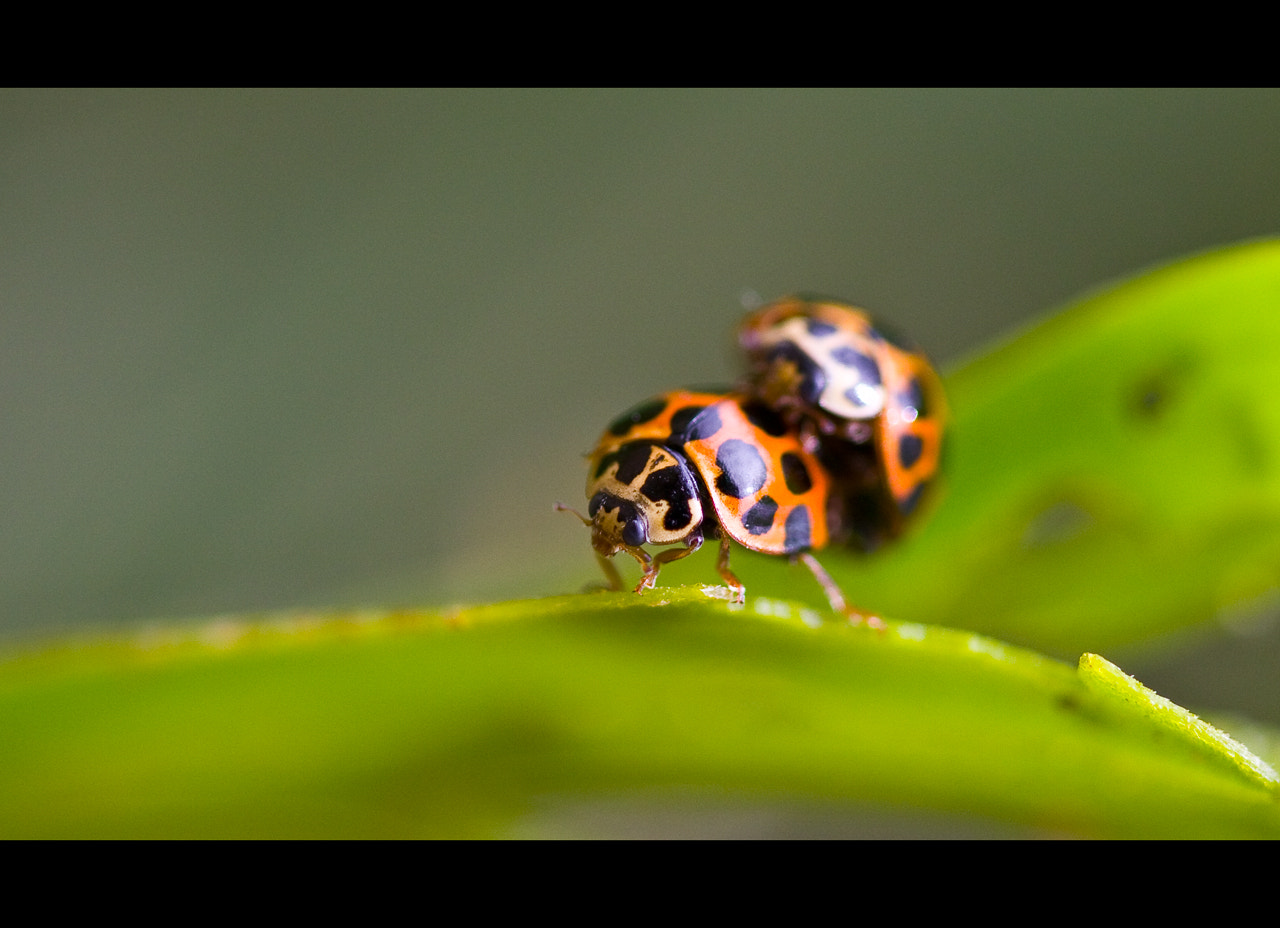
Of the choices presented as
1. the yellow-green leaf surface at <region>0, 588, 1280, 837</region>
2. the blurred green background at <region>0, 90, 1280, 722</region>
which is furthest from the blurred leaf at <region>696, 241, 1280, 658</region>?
the blurred green background at <region>0, 90, 1280, 722</region>

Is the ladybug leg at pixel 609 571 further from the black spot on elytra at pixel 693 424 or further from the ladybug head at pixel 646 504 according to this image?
the black spot on elytra at pixel 693 424

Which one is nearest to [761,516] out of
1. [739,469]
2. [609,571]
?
[739,469]

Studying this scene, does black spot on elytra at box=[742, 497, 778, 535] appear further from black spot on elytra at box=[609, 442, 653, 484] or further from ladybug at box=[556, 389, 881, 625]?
black spot on elytra at box=[609, 442, 653, 484]

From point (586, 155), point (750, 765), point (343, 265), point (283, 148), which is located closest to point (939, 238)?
point (586, 155)

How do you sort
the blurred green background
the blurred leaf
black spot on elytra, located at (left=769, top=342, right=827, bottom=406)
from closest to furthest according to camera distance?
the blurred leaf
black spot on elytra, located at (left=769, top=342, right=827, bottom=406)
the blurred green background

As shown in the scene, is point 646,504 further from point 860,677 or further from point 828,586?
point 860,677

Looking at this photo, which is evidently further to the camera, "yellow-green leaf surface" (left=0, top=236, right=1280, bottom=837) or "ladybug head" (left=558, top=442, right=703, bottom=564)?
"ladybug head" (left=558, top=442, right=703, bottom=564)

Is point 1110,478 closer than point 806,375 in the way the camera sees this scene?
Yes
